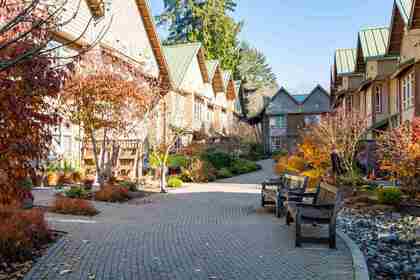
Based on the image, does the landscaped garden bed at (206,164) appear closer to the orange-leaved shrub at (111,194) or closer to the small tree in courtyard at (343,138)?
the small tree in courtyard at (343,138)

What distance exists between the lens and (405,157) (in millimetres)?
11914

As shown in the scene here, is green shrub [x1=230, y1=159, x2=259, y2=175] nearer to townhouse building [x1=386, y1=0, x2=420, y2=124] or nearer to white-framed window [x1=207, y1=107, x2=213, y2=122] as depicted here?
white-framed window [x1=207, y1=107, x2=213, y2=122]

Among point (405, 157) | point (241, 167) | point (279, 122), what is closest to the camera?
point (405, 157)

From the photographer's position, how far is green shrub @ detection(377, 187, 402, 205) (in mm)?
11531

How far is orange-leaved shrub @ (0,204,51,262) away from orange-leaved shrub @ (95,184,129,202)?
5.31 metres

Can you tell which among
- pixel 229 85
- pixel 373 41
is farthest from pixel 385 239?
pixel 229 85

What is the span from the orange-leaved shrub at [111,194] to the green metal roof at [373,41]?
70.4 ft

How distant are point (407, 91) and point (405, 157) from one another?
12076 mm

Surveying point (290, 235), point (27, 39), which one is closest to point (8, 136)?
point (27, 39)

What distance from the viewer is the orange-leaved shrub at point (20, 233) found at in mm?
6086

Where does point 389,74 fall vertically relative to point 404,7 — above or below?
below

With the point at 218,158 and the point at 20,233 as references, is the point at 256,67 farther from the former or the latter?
the point at 20,233

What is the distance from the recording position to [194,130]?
31.8m

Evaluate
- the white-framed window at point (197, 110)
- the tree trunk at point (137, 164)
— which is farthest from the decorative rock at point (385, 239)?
the white-framed window at point (197, 110)
